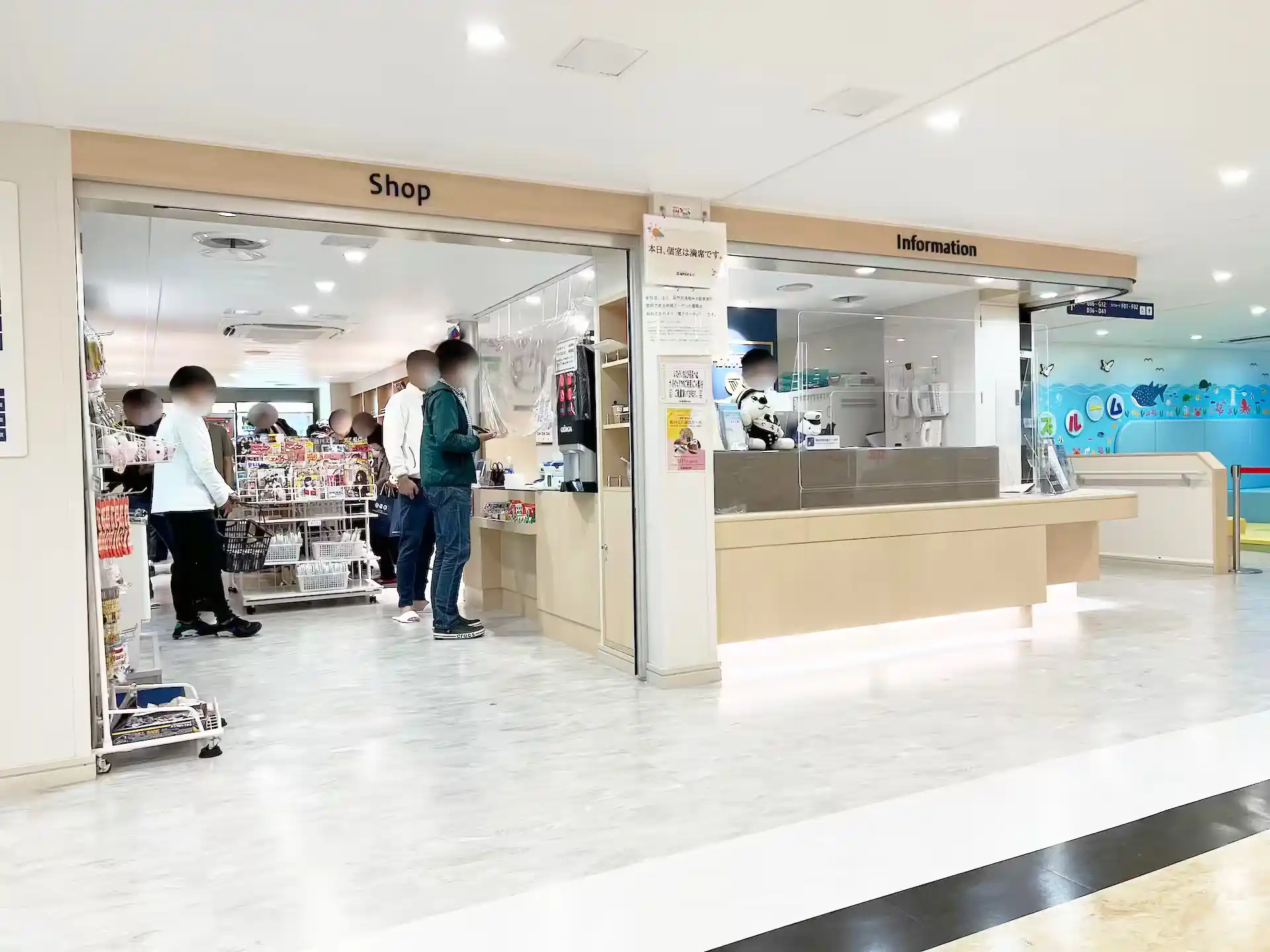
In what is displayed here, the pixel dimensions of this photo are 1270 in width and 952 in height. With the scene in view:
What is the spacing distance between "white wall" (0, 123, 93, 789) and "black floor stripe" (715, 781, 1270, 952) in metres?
2.61

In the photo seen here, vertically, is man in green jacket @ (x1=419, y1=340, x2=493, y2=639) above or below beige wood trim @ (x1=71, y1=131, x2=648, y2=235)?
below

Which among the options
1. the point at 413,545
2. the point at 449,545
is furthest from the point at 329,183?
the point at 413,545

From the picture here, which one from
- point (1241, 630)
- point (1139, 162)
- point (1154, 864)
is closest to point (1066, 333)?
point (1241, 630)

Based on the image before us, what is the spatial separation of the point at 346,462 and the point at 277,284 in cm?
144

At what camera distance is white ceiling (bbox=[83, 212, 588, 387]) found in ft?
18.4

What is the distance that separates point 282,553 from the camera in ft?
23.1

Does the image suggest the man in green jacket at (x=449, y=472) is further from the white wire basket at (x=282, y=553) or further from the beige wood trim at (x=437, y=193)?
the white wire basket at (x=282, y=553)

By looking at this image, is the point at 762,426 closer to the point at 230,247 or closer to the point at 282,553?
the point at 230,247

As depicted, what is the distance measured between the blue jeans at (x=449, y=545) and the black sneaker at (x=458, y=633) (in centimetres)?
2

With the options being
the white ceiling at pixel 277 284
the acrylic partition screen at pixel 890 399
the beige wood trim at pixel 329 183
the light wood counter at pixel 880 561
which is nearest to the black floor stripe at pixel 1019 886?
the light wood counter at pixel 880 561

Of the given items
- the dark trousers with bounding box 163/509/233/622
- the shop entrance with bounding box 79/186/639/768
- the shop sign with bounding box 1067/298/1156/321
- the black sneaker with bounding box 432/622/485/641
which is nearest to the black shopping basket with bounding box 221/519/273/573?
the shop entrance with bounding box 79/186/639/768

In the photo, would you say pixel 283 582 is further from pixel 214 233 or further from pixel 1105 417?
pixel 1105 417

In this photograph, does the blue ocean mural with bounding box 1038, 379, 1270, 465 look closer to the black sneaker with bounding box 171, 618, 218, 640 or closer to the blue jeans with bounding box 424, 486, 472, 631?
the blue jeans with bounding box 424, 486, 472, 631

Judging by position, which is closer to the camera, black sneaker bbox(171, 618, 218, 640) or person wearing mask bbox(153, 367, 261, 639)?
person wearing mask bbox(153, 367, 261, 639)
